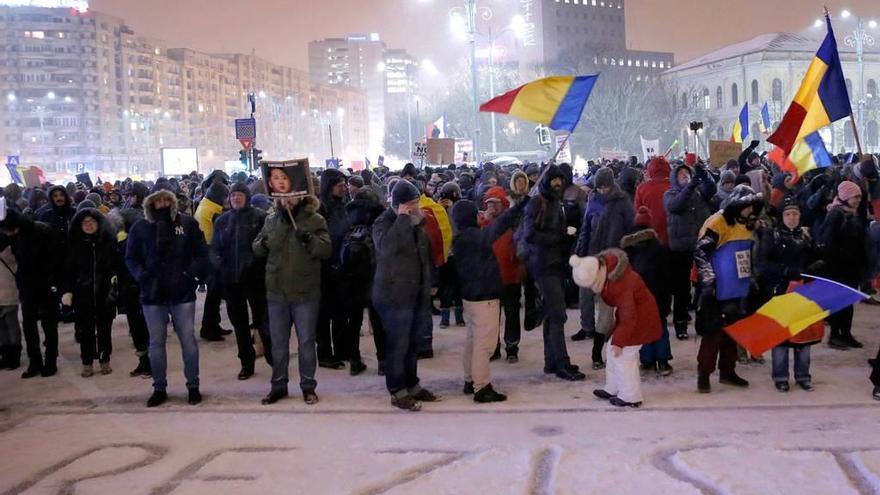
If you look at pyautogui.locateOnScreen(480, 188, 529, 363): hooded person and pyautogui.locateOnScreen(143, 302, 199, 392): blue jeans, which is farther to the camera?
pyautogui.locateOnScreen(480, 188, 529, 363): hooded person

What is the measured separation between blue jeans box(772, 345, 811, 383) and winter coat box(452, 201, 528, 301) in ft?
7.96

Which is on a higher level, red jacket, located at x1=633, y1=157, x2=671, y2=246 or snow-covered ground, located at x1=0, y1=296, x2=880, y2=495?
red jacket, located at x1=633, y1=157, x2=671, y2=246

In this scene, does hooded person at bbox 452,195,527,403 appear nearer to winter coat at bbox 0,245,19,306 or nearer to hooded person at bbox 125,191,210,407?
hooded person at bbox 125,191,210,407

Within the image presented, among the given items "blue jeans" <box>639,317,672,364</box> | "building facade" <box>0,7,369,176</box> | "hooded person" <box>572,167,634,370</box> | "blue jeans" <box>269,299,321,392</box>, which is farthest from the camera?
"building facade" <box>0,7,369,176</box>

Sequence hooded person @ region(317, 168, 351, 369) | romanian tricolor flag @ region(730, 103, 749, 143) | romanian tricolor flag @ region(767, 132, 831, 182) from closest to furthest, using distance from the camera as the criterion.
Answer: hooded person @ region(317, 168, 351, 369) < romanian tricolor flag @ region(767, 132, 831, 182) < romanian tricolor flag @ region(730, 103, 749, 143)

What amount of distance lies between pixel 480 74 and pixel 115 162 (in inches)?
2431

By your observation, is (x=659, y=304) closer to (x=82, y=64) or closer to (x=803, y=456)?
(x=803, y=456)

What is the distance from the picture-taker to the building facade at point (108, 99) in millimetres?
117875

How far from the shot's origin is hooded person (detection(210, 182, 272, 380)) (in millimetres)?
8477

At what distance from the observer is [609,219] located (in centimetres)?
848

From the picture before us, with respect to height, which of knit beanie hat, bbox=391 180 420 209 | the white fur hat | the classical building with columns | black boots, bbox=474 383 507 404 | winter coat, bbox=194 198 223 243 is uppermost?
the classical building with columns

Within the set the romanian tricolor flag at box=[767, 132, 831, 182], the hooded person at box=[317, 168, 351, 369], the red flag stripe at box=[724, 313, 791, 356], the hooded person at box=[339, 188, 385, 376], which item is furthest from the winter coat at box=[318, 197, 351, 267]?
the romanian tricolor flag at box=[767, 132, 831, 182]

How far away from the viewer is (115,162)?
122 metres

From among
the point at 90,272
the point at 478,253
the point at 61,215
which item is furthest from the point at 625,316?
the point at 61,215
